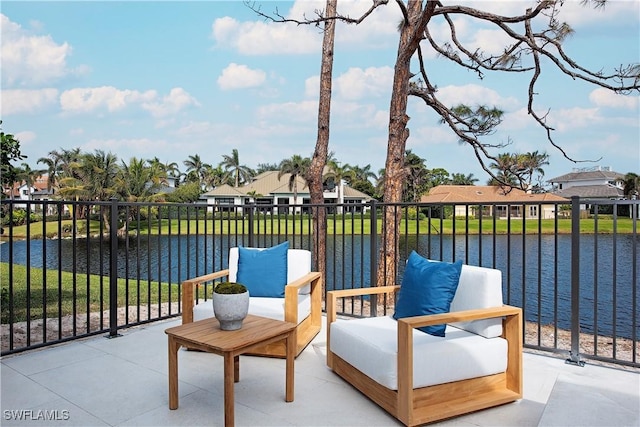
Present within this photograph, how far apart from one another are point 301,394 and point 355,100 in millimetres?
12066

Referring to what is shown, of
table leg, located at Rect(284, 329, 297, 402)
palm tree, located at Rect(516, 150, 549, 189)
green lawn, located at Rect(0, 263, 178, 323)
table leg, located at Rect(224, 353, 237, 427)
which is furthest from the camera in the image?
palm tree, located at Rect(516, 150, 549, 189)

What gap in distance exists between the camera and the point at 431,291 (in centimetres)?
254

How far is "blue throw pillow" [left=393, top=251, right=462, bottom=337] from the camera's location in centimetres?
251

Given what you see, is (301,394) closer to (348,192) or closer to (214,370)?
(214,370)

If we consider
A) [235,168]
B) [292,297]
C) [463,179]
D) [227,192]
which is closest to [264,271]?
[292,297]

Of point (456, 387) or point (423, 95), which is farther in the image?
point (423, 95)

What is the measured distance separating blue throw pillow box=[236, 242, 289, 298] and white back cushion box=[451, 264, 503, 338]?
58.2 inches

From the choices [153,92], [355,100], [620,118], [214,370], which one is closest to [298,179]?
[153,92]

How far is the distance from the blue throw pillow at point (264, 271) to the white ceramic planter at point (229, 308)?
1151 mm

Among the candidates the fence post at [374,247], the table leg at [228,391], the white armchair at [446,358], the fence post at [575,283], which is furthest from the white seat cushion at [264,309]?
the fence post at [575,283]

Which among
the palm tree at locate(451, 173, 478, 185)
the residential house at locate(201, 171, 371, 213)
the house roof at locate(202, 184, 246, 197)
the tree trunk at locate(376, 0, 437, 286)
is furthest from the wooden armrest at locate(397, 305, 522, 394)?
the palm tree at locate(451, 173, 478, 185)

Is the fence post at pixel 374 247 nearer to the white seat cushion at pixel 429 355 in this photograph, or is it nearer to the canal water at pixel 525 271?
the canal water at pixel 525 271

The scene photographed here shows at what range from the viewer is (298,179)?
34.7 metres

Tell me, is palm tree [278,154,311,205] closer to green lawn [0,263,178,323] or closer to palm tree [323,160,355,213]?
palm tree [323,160,355,213]
